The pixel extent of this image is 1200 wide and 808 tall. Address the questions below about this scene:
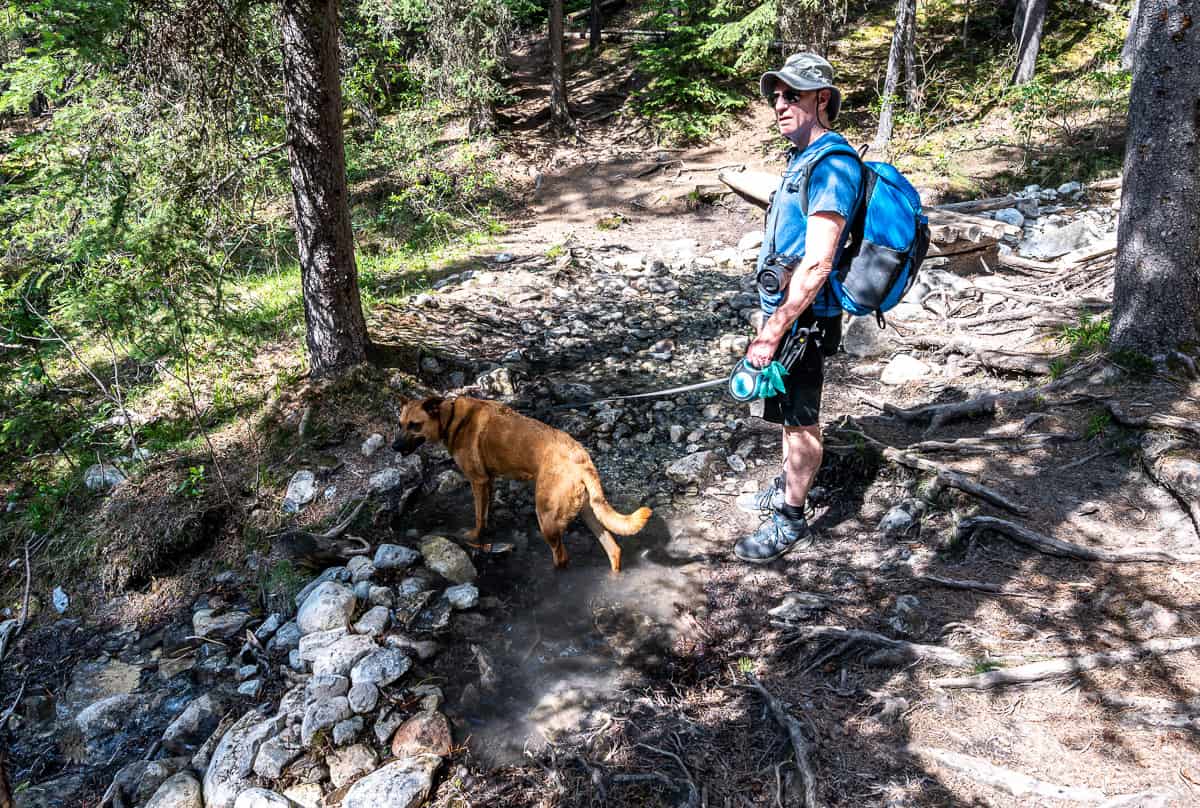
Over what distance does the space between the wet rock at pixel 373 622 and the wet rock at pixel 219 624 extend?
3.56ft

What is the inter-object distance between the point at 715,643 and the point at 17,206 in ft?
18.5

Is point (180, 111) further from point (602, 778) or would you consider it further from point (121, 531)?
point (602, 778)

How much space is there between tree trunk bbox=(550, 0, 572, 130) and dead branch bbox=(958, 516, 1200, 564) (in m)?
19.0

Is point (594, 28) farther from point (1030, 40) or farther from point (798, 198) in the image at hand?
point (798, 198)

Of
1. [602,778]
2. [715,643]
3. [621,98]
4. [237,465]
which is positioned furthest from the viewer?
[621,98]

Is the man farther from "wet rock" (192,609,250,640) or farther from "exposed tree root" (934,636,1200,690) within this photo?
"wet rock" (192,609,250,640)

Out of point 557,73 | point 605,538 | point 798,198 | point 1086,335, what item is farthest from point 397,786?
point 557,73

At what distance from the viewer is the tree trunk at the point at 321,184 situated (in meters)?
5.42

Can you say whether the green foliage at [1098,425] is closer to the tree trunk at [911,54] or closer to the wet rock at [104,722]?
the wet rock at [104,722]

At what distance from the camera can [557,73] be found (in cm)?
1988

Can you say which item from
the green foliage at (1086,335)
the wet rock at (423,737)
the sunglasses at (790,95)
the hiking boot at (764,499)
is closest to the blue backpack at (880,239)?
the sunglasses at (790,95)

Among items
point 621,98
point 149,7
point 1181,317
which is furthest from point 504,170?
point 1181,317

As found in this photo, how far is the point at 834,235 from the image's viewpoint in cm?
349

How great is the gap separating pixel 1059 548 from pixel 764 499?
5.99ft
